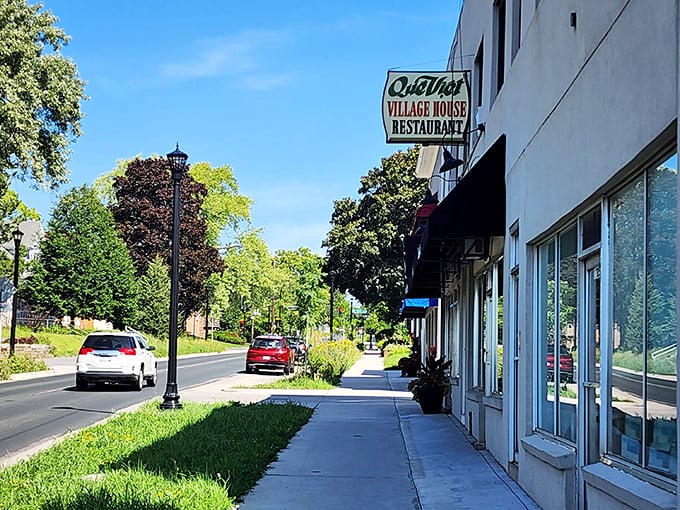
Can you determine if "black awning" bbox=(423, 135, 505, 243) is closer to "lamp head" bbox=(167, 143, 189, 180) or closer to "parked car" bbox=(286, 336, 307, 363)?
"lamp head" bbox=(167, 143, 189, 180)

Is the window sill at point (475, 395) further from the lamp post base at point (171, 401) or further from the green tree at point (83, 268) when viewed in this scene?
the green tree at point (83, 268)

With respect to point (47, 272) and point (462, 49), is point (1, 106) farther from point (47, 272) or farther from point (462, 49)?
point (47, 272)

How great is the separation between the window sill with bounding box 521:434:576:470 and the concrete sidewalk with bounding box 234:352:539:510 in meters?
0.59

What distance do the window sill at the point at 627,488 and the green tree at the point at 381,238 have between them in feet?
147

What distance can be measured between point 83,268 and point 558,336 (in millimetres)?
53928

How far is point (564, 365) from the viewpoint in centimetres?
856

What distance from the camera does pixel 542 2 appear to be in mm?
9125

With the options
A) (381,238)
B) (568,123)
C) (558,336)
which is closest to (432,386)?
(558,336)

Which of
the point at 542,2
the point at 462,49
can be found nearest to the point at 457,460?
the point at 542,2

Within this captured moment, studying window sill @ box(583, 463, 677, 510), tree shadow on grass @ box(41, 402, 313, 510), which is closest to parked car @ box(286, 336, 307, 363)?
tree shadow on grass @ box(41, 402, 313, 510)

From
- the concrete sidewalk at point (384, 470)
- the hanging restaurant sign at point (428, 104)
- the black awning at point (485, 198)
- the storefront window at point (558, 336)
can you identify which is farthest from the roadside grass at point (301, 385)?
the storefront window at point (558, 336)

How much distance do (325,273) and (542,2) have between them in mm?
47520

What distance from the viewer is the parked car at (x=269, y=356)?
39.1 metres

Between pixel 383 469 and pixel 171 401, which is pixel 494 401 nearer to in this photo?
pixel 383 469
